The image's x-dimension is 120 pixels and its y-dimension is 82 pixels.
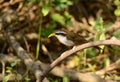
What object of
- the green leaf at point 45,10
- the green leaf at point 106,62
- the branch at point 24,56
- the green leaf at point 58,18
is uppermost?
the green leaf at point 58,18

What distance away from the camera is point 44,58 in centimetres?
525

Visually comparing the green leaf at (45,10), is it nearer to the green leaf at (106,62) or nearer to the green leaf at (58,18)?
the green leaf at (58,18)

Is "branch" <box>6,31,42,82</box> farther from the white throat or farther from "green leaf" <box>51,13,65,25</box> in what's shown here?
"green leaf" <box>51,13,65,25</box>

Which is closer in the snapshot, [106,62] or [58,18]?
[106,62]

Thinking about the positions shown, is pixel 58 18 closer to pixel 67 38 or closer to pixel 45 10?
pixel 45 10

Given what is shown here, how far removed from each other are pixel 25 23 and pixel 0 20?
552mm

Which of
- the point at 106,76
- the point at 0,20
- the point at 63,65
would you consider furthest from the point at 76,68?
the point at 0,20

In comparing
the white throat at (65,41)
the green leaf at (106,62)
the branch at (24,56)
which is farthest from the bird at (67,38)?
the green leaf at (106,62)

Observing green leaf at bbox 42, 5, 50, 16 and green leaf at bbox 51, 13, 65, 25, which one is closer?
green leaf at bbox 42, 5, 50, 16

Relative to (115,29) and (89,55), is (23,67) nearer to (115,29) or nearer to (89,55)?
(89,55)

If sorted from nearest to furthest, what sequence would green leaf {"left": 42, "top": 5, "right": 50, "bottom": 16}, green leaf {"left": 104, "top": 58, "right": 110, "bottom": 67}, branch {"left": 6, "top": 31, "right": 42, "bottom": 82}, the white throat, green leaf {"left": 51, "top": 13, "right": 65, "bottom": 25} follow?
the white throat, branch {"left": 6, "top": 31, "right": 42, "bottom": 82}, green leaf {"left": 42, "top": 5, "right": 50, "bottom": 16}, green leaf {"left": 104, "top": 58, "right": 110, "bottom": 67}, green leaf {"left": 51, "top": 13, "right": 65, "bottom": 25}

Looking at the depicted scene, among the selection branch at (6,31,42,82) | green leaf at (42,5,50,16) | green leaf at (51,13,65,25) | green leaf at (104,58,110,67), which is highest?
green leaf at (51,13,65,25)

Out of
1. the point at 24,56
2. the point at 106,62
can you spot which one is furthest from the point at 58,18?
the point at 24,56

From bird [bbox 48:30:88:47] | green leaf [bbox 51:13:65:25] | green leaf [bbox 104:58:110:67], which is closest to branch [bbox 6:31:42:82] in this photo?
bird [bbox 48:30:88:47]
